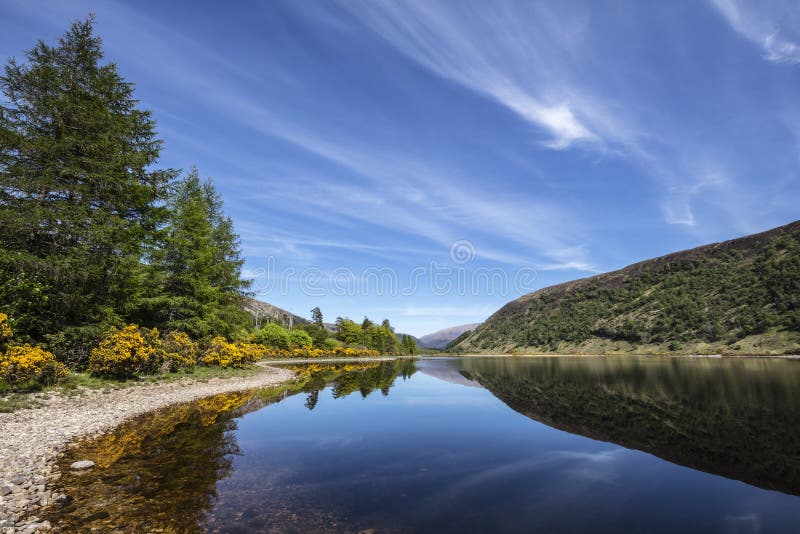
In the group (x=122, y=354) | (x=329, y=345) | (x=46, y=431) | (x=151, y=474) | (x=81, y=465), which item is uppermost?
(x=329, y=345)

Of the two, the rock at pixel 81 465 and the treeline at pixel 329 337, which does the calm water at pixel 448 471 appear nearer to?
the rock at pixel 81 465

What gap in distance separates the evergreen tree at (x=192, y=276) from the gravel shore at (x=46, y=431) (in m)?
9.43

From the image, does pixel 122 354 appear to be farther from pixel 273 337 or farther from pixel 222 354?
pixel 273 337

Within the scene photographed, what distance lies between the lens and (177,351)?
30.3 meters

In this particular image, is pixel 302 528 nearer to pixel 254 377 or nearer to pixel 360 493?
pixel 360 493

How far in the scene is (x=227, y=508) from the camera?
8.00 meters

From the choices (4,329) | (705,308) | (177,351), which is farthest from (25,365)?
(705,308)

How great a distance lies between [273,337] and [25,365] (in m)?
67.7

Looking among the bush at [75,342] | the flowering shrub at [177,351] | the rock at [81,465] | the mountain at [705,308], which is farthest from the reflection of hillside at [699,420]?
the mountain at [705,308]

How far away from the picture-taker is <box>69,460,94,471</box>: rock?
9641mm

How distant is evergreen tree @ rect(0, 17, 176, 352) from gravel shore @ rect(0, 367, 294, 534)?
17.5 feet

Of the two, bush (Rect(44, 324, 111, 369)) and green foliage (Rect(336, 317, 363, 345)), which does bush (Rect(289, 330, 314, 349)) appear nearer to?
green foliage (Rect(336, 317, 363, 345))

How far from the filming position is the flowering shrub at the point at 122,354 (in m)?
Result: 22.0

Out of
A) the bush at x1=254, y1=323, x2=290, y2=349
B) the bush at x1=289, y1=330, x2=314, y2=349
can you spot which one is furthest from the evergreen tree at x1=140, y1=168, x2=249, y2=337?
the bush at x1=289, y1=330, x2=314, y2=349
